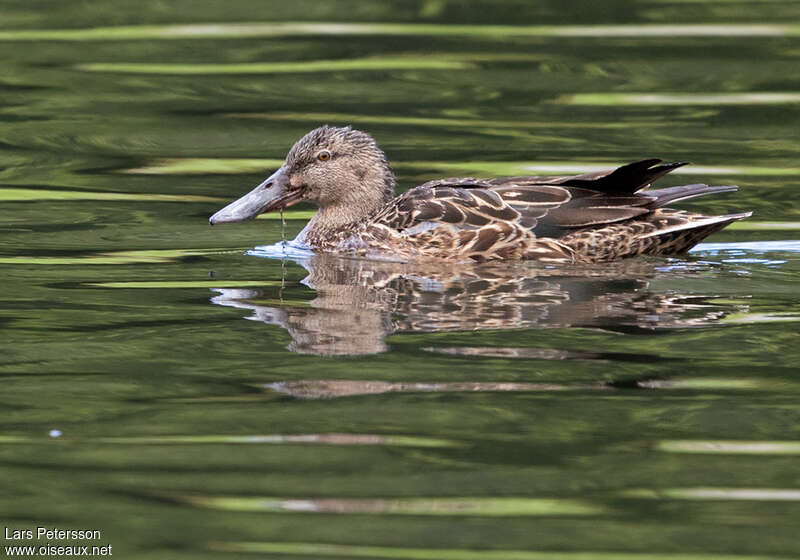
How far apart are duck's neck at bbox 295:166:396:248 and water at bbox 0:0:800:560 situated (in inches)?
19.0

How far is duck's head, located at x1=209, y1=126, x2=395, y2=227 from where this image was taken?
34.1ft

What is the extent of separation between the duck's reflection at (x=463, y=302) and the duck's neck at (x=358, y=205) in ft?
3.18

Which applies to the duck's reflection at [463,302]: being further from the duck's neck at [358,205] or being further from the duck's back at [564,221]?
the duck's neck at [358,205]

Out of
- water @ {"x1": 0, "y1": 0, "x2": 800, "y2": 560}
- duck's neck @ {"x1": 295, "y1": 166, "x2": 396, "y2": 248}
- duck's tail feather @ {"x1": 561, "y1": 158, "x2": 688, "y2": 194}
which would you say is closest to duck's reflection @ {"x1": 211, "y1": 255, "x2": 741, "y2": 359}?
water @ {"x1": 0, "y1": 0, "x2": 800, "y2": 560}


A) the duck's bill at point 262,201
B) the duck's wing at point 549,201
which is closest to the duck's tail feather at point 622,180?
the duck's wing at point 549,201

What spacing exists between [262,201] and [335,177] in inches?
20.5

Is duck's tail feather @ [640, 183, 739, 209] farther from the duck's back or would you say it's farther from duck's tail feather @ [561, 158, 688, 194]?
duck's tail feather @ [561, 158, 688, 194]

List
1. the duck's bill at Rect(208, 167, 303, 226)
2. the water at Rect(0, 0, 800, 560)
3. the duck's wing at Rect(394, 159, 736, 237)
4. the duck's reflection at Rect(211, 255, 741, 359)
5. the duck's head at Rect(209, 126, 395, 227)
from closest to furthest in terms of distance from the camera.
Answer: the water at Rect(0, 0, 800, 560), the duck's reflection at Rect(211, 255, 741, 359), the duck's wing at Rect(394, 159, 736, 237), the duck's bill at Rect(208, 167, 303, 226), the duck's head at Rect(209, 126, 395, 227)

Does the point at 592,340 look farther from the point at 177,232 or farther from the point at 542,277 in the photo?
the point at 177,232

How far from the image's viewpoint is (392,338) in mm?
7207

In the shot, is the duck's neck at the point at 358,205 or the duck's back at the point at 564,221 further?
the duck's neck at the point at 358,205

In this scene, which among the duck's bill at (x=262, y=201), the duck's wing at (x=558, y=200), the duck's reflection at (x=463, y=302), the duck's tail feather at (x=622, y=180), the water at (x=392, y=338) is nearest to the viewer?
the water at (x=392, y=338)

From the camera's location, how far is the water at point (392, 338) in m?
5.15

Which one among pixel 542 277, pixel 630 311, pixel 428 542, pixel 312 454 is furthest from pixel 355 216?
pixel 428 542
